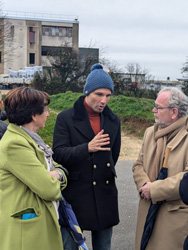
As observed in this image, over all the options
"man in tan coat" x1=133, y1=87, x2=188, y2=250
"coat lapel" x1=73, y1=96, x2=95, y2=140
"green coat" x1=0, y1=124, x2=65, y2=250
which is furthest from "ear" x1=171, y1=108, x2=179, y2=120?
"green coat" x1=0, y1=124, x2=65, y2=250

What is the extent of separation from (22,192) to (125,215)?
3.15m

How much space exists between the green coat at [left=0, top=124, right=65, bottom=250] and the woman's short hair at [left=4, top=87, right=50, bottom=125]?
11 cm

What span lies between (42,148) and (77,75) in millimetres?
25832

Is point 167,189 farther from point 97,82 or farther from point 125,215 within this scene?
point 125,215

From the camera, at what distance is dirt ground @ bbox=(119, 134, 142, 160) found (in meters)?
9.30

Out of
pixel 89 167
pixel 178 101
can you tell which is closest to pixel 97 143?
pixel 89 167

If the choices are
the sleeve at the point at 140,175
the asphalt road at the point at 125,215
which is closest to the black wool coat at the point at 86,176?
the sleeve at the point at 140,175

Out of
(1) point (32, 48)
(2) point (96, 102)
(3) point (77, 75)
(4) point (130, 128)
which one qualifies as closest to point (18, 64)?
(1) point (32, 48)

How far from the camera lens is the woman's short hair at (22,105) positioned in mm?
2428

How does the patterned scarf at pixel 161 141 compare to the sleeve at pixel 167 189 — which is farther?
the patterned scarf at pixel 161 141

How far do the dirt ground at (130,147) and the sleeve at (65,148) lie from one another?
20.1 ft

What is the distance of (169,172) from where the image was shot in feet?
9.68

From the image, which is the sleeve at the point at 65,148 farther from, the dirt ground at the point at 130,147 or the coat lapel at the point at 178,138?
the dirt ground at the point at 130,147

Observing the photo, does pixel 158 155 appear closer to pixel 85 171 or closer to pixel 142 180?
pixel 142 180
